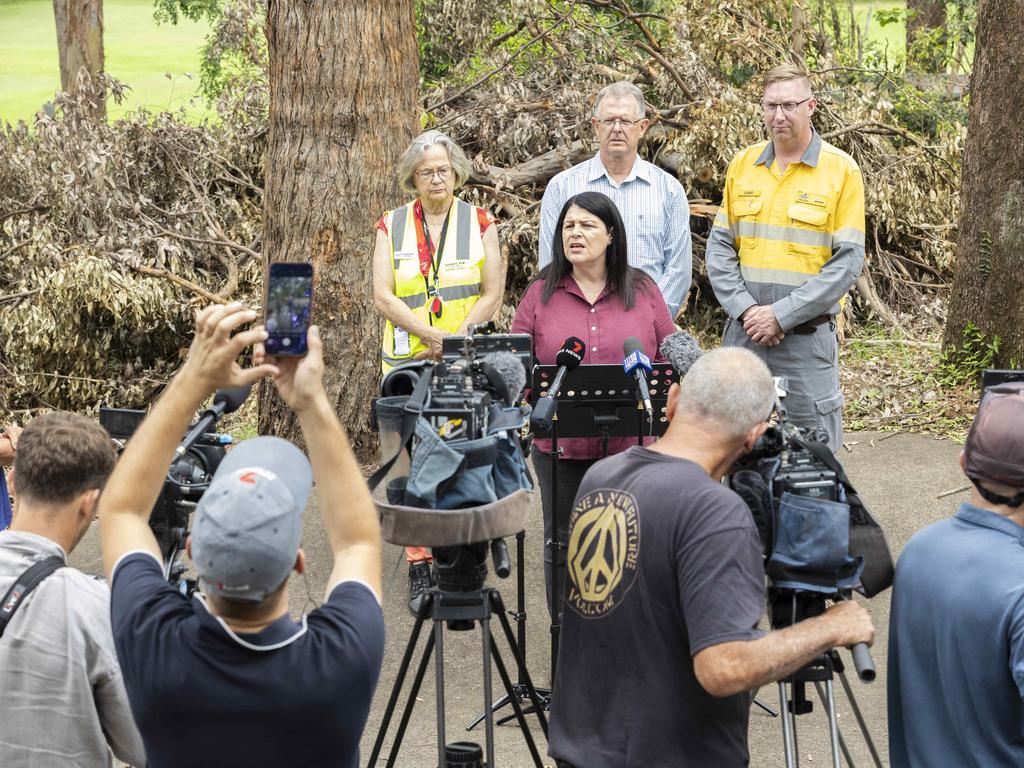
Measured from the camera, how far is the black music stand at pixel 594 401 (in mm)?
4566

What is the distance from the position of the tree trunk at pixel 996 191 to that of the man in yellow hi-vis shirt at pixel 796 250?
305 cm

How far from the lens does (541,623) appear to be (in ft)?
19.3

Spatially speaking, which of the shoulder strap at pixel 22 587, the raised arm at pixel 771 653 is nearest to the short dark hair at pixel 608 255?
the raised arm at pixel 771 653

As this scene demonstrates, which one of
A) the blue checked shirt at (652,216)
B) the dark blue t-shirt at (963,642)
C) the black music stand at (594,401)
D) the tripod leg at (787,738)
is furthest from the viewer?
the blue checked shirt at (652,216)

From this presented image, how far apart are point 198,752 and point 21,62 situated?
31425 millimetres

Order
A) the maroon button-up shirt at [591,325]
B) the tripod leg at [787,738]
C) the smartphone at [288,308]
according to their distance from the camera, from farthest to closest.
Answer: the maroon button-up shirt at [591,325], the tripod leg at [787,738], the smartphone at [288,308]

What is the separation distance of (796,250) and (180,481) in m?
3.27

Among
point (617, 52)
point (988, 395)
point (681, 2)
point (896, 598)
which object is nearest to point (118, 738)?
point (896, 598)

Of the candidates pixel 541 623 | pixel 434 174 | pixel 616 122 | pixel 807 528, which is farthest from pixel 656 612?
pixel 616 122

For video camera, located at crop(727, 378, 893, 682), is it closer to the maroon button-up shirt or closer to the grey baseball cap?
the grey baseball cap

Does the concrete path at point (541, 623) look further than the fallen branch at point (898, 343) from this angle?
No

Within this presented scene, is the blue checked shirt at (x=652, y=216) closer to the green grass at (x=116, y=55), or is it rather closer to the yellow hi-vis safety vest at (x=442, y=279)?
the yellow hi-vis safety vest at (x=442, y=279)

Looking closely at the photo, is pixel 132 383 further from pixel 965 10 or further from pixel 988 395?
pixel 965 10

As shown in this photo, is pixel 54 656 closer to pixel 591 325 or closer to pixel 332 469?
pixel 332 469
